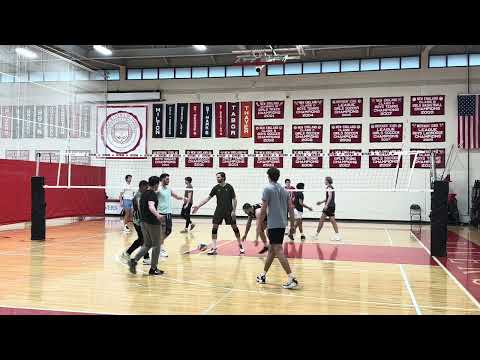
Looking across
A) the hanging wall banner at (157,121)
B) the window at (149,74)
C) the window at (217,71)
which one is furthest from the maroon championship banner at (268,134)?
the window at (149,74)

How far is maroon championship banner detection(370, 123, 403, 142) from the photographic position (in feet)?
66.5

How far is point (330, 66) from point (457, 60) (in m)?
5.54

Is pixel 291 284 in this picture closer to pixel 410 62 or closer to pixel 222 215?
pixel 222 215

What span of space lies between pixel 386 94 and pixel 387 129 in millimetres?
1608

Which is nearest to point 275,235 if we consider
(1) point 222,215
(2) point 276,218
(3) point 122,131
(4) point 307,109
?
(2) point 276,218

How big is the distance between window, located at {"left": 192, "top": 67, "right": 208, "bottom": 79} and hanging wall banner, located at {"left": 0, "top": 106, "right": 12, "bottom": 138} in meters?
9.43

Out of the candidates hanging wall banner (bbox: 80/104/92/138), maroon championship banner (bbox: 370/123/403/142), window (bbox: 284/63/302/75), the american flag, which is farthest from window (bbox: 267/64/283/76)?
hanging wall banner (bbox: 80/104/92/138)

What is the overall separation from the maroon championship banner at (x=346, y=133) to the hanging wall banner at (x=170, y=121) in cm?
785

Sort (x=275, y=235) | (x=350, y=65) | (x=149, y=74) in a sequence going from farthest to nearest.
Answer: (x=149, y=74) → (x=350, y=65) → (x=275, y=235)

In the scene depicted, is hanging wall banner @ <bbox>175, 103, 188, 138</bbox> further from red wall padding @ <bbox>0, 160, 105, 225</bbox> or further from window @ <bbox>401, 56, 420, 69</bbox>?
window @ <bbox>401, 56, 420, 69</bbox>

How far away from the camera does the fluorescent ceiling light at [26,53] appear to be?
16.1m

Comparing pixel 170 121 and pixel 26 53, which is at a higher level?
pixel 26 53

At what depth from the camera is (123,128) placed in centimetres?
2295
